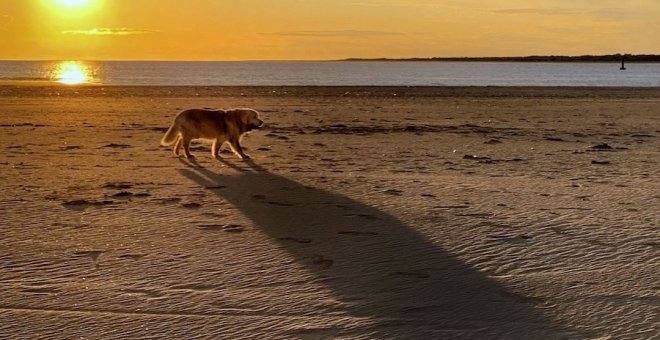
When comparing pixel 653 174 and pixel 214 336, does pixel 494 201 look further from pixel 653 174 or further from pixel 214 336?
pixel 214 336

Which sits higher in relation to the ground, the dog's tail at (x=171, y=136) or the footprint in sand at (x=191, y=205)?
the dog's tail at (x=171, y=136)

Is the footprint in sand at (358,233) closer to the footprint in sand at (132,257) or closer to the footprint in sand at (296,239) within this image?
the footprint in sand at (296,239)

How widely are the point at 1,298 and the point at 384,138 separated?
30.2 feet

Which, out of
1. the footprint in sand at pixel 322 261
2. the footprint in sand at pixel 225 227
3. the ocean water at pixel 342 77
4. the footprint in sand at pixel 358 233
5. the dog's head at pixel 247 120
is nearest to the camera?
the footprint in sand at pixel 322 261

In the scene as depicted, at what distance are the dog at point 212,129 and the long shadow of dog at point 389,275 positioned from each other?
351cm

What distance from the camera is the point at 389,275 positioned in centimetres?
437

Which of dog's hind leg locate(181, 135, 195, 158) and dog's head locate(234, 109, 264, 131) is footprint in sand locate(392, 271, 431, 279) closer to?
dog's hind leg locate(181, 135, 195, 158)

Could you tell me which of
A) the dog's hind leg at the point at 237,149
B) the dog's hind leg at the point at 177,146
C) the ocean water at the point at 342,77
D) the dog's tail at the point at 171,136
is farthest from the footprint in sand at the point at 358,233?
the ocean water at the point at 342,77

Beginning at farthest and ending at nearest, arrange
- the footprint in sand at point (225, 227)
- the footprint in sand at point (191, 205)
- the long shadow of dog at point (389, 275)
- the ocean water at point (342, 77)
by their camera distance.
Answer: the ocean water at point (342, 77)
the footprint in sand at point (191, 205)
the footprint in sand at point (225, 227)
the long shadow of dog at point (389, 275)

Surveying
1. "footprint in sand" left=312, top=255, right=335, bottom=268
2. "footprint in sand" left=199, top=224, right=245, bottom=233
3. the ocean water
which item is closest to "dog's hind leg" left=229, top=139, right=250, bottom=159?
"footprint in sand" left=199, top=224, right=245, bottom=233

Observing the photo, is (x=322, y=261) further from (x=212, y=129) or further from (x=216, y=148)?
(x=212, y=129)

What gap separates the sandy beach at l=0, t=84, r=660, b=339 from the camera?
3.64 m

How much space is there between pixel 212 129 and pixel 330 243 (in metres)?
5.68

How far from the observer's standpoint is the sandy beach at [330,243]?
364cm
